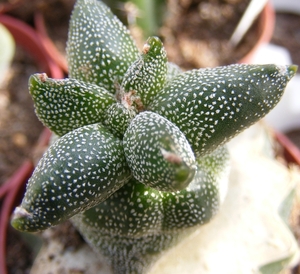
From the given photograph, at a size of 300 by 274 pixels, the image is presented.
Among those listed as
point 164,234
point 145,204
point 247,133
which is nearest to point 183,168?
point 145,204

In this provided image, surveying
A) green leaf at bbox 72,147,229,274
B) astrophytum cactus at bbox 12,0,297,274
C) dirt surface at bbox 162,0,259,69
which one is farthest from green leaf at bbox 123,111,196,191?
dirt surface at bbox 162,0,259,69

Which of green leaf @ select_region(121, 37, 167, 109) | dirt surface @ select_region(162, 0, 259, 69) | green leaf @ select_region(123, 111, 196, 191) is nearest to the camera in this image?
green leaf @ select_region(123, 111, 196, 191)

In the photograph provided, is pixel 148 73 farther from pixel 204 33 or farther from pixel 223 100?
pixel 204 33

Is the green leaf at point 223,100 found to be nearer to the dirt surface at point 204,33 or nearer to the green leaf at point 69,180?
the green leaf at point 69,180

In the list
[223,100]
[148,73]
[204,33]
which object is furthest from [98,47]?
[204,33]

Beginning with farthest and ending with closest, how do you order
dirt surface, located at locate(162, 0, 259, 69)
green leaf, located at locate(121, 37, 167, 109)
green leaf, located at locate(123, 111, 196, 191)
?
dirt surface, located at locate(162, 0, 259, 69), green leaf, located at locate(121, 37, 167, 109), green leaf, located at locate(123, 111, 196, 191)

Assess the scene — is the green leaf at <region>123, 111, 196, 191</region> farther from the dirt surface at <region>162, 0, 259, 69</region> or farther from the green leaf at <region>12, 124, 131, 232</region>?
the dirt surface at <region>162, 0, 259, 69</region>
